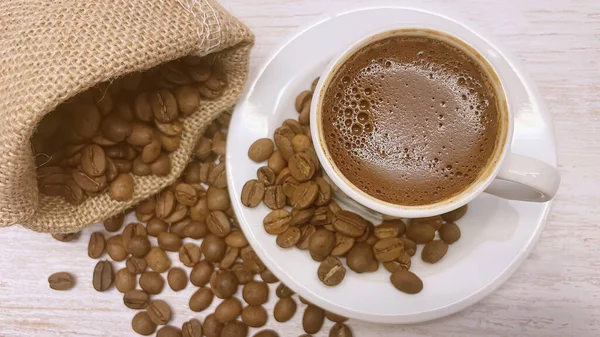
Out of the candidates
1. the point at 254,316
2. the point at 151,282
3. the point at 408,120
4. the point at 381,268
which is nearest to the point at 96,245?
the point at 151,282

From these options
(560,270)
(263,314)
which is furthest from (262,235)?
(560,270)

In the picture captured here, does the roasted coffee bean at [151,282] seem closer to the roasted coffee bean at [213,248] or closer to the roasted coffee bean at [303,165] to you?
the roasted coffee bean at [213,248]

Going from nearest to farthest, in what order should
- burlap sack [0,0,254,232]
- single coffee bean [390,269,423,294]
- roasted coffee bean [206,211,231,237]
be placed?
burlap sack [0,0,254,232] < single coffee bean [390,269,423,294] < roasted coffee bean [206,211,231,237]

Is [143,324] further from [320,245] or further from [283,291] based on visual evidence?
[320,245]

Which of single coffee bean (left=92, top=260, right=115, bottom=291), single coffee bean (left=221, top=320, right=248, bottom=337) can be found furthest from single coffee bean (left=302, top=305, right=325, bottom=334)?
single coffee bean (left=92, top=260, right=115, bottom=291)

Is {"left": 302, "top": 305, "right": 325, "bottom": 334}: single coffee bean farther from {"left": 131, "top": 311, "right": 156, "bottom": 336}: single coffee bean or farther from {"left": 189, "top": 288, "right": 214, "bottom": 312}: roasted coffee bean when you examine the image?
{"left": 131, "top": 311, "right": 156, "bottom": 336}: single coffee bean

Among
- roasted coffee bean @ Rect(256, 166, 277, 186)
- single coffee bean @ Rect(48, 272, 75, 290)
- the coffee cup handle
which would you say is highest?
the coffee cup handle

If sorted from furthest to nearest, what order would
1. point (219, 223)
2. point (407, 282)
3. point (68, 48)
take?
1. point (219, 223)
2. point (407, 282)
3. point (68, 48)
